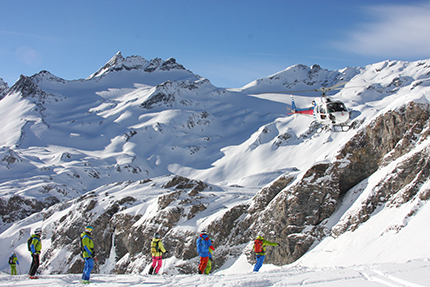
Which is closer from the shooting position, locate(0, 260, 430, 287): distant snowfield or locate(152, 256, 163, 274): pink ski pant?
locate(0, 260, 430, 287): distant snowfield

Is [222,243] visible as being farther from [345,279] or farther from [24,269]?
[24,269]

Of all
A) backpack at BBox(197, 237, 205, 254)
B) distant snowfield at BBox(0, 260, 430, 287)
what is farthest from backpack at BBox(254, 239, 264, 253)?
distant snowfield at BBox(0, 260, 430, 287)

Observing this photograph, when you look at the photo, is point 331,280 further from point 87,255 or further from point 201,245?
point 87,255

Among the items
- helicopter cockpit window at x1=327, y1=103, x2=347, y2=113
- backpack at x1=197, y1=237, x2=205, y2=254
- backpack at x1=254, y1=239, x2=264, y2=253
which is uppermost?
helicopter cockpit window at x1=327, y1=103, x2=347, y2=113

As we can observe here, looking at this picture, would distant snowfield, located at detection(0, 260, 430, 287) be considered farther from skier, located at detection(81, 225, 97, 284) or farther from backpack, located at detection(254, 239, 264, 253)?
backpack, located at detection(254, 239, 264, 253)

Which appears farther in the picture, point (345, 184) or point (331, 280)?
point (345, 184)

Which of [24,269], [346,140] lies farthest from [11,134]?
[346,140]

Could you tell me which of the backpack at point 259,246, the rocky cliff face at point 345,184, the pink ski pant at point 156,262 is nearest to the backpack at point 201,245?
the pink ski pant at point 156,262

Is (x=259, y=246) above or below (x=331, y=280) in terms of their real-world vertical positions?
above

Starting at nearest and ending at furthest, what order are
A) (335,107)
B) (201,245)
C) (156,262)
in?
1. (201,245)
2. (156,262)
3. (335,107)

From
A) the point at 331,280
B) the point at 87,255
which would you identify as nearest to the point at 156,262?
the point at 87,255

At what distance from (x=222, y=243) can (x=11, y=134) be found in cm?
14697

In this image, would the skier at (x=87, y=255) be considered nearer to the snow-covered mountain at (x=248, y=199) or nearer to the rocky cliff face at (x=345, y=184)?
the snow-covered mountain at (x=248, y=199)

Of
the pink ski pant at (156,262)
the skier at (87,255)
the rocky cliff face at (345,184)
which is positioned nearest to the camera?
the skier at (87,255)
